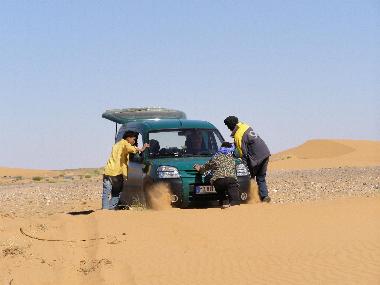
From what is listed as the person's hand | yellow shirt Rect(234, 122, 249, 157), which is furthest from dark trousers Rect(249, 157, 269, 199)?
the person's hand

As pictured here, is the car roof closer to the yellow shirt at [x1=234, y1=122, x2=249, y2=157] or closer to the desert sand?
the yellow shirt at [x1=234, y1=122, x2=249, y2=157]

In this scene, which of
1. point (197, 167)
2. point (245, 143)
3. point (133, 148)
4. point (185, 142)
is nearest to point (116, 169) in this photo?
point (133, 148)

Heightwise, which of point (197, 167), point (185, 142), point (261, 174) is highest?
point (185, 142)

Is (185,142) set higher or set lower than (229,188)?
higher

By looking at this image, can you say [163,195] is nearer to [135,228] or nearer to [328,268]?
[135,228]

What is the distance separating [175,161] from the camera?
43.9 ft

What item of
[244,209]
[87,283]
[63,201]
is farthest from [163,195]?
[63,201]

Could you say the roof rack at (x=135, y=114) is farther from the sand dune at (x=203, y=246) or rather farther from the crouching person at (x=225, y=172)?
the sand dune at (x=203, y=246)

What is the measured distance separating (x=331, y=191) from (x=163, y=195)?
11.4 meters

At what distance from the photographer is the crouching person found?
41.5 feet

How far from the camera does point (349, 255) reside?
8992mm

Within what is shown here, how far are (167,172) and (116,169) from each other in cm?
127

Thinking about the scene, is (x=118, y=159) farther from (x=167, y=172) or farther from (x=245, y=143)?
(x=245, y=143)

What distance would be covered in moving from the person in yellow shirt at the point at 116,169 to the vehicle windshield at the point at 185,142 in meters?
0.55
